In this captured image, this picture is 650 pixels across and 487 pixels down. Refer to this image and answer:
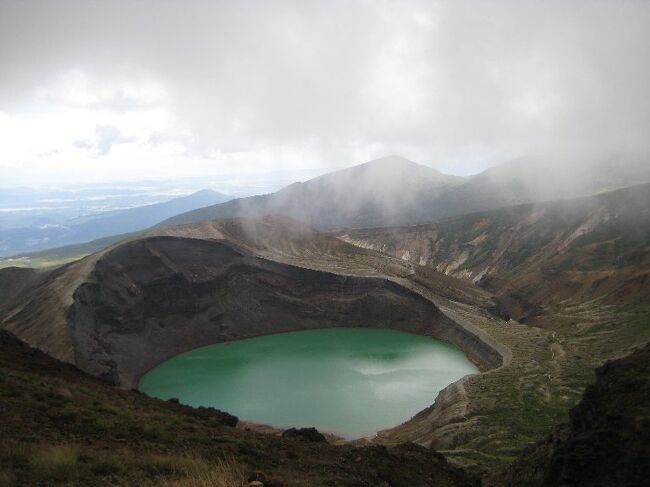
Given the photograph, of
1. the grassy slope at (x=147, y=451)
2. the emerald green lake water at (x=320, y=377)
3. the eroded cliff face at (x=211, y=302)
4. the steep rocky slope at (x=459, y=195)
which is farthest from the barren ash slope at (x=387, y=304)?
the steep rocky slope at (x=459, y=195)

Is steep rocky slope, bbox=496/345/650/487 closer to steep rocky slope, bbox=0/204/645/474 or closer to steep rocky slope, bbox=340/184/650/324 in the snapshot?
steep rocky slope, bbox=0/204/645/474

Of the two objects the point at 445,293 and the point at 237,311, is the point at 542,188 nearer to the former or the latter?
the point at 445,293

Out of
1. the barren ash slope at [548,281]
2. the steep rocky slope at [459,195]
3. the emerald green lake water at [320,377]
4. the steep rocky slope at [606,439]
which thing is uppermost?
the steep rocky slope at [459,195]

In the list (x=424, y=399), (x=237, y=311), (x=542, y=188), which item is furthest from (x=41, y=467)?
(x=542, y=188)

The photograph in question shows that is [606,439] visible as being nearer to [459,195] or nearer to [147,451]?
[147,451]

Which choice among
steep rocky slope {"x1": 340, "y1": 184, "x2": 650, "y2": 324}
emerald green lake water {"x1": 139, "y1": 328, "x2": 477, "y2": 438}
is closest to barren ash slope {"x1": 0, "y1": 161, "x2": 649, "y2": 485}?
steep rocky slope {"x1": 340, "y1": 184, "x2": 650, "y2": 324}

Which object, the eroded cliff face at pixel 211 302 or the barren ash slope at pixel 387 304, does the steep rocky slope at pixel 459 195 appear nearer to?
the barren ash slope at pixel 387 304
